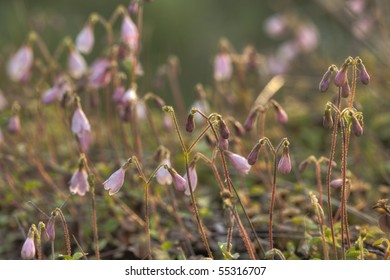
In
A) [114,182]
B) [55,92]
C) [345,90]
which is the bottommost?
[114,182]

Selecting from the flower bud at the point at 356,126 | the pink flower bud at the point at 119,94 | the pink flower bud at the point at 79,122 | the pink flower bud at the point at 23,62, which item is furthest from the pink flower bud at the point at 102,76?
the flower bud at the point at 356,126

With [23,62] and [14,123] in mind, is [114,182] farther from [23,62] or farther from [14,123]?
[23,62]

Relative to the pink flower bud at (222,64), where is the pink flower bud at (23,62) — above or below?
above

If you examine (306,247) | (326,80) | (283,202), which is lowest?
(306,247)

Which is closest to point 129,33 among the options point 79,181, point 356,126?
point 79,181

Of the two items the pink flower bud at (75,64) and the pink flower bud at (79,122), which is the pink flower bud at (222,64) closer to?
the pink flower bud at (75,64)

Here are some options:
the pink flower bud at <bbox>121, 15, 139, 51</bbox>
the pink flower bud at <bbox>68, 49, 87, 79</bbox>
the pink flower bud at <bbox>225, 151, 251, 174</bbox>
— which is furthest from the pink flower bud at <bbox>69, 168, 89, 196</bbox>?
the pink flower bud at <bbox>68, 49, 87, 79</bbox>

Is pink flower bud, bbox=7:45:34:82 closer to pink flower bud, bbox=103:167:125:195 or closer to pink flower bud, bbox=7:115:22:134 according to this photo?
pink flower bud, bbox=7:115:22:134

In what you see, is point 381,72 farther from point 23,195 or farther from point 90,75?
point 23,195

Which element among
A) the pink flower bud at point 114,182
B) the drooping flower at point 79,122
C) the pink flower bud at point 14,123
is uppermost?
the pink flower bud at point 14,123

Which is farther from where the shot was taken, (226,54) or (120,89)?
(226,54)

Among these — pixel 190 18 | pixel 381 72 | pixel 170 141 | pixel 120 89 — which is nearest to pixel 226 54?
pixel 170 141
